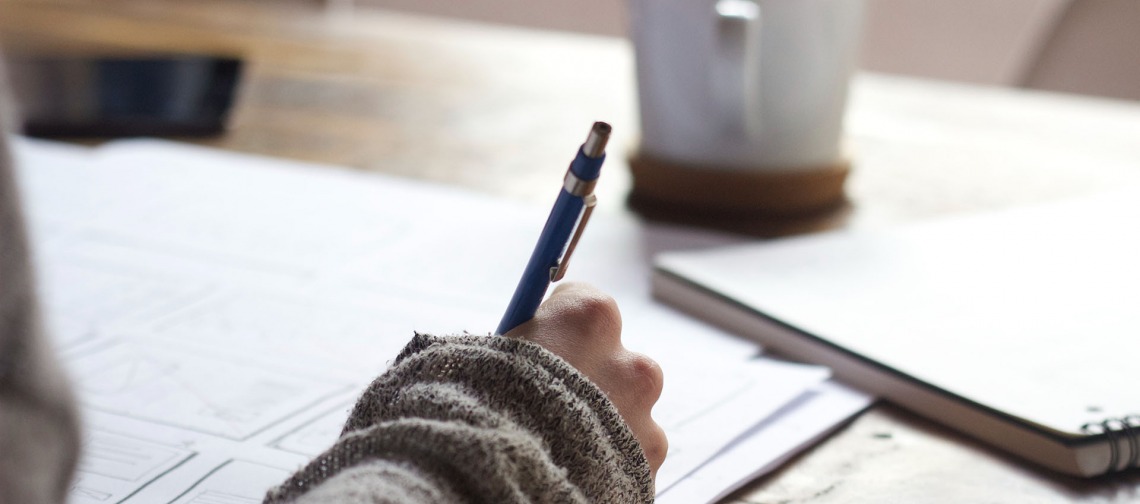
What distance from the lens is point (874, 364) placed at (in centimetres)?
45

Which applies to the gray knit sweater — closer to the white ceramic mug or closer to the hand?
the hand

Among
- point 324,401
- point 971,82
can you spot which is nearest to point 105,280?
point 324,401

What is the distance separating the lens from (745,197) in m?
0.68

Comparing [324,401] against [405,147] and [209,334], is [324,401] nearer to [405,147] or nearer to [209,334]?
[209,334]

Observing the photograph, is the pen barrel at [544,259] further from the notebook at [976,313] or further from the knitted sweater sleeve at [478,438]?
the notebook at [976,313]

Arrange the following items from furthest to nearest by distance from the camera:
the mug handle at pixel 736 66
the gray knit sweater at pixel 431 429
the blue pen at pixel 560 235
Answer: the mug handle at pixel 736 66 < the blue pen at pixel 560 235 < the gray knit sweater at pixel 431 429

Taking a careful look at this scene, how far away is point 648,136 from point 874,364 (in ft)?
0.96

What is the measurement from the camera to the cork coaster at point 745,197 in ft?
2.22

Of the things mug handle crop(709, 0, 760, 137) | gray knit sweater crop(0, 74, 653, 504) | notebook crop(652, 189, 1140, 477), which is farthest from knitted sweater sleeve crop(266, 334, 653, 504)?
mug handle crop(709, 0, 760, 137)

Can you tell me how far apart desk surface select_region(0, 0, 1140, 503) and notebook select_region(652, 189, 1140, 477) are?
0.05 ft

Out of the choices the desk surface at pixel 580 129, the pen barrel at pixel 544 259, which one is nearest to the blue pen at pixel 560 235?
the pen barrel at pixel 544 259

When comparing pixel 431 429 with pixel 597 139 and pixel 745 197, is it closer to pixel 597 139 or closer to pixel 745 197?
pixel 597 139

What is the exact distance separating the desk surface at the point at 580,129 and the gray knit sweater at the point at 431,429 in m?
0.09

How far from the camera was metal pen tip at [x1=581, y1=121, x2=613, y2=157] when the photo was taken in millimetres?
305
